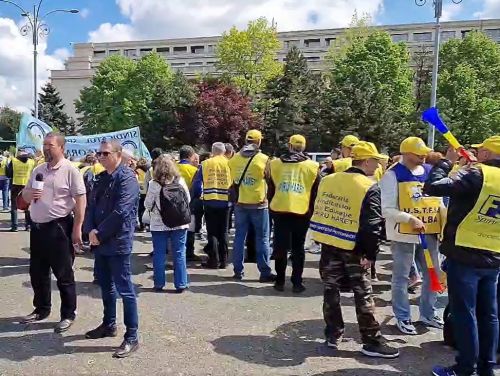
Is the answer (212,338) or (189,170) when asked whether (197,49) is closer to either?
(189,170)

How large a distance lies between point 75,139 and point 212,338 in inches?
432

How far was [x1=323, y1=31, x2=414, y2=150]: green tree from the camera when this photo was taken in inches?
1398

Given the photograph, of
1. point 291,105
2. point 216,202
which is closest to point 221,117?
point 291,105

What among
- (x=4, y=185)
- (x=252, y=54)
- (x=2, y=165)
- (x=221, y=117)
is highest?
(x=252, y=54)

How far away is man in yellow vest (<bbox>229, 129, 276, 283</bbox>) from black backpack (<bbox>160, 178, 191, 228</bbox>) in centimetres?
98

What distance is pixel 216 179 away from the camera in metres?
7.86

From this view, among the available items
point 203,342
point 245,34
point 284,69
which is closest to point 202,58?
point 245,34

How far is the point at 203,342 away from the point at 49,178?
2126mm

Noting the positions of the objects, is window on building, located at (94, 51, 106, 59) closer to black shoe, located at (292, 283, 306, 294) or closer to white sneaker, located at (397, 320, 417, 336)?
black shoe, located at (292, 283, 306, 294)

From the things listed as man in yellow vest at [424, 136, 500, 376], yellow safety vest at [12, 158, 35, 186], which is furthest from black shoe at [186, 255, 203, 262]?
man in yellow vest at [424, 136, 500, 376]

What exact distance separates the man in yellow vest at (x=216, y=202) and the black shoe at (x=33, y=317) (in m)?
2.96

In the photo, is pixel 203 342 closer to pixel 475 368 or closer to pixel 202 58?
pixel 475 368

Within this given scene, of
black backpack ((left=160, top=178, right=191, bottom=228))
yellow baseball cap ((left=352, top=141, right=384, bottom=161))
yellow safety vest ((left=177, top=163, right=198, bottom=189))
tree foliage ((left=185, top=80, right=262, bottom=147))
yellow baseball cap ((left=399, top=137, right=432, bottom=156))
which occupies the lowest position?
black backpack ((left=160, top=178, right=191, bottom=228))

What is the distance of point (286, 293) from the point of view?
6684 millimetres
